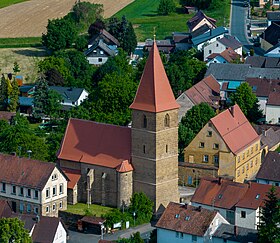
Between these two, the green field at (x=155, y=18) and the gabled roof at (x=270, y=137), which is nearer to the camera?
the gabled roof at (x=270, y=137)

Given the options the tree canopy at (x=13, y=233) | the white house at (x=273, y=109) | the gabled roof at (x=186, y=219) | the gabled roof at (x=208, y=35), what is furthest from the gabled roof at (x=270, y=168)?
the gabled roof at (x=208, y=35)

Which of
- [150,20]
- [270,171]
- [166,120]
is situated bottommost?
[150,20]

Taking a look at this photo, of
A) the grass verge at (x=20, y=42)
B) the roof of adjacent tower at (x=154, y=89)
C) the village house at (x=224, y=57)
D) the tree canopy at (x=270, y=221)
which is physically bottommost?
the grass verge at (x=20, y=42)

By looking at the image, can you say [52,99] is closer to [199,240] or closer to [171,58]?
[171,58]

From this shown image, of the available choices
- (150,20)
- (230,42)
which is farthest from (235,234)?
(150,20)

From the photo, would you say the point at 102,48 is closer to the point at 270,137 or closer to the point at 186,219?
the point at 270,137

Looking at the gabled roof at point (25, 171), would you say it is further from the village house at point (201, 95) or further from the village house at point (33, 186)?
the village house at point (201, 95)
